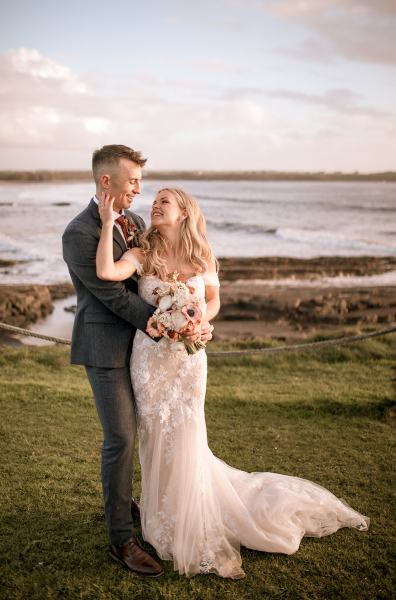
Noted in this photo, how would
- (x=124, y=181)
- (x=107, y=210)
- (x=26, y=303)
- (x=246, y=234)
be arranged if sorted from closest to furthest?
(x=107, y=210)
(x=124, y=181)
(x=26, y=303)
(x=246, y=234)

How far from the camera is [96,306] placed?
3590mm

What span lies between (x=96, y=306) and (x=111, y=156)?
966mm

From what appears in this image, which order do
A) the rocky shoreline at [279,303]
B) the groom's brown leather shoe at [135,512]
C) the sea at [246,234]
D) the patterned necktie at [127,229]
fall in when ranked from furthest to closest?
the sea at [246,234] → the rocky shoreline at [279,303] → the groom's brown leather shoe at [135,512] → the patterned necktie at [127,229]

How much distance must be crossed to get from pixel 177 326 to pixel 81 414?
3.13m

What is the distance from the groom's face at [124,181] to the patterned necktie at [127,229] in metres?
0.12

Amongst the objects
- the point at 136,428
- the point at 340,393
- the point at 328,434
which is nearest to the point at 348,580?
the point at 136,428

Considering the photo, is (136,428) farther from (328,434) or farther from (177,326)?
(328,434)

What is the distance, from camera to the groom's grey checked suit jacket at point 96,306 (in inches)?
138

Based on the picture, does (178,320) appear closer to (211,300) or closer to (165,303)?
(165,303)

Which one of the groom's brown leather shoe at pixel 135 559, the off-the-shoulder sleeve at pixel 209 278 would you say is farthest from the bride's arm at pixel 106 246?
the groom's brown leather shoe at pixel 135 559

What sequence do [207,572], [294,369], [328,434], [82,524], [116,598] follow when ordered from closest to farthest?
[116,598] → [207,572] → [82,524] → [328,434] → [294,369]

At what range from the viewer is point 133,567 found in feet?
11.6

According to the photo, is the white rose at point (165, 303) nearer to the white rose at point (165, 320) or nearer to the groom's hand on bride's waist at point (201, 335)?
the white rose at point (165, 320)

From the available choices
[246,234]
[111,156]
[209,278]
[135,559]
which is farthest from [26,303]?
[246,234]
